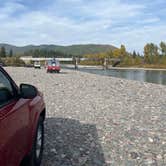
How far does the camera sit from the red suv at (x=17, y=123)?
3.55m

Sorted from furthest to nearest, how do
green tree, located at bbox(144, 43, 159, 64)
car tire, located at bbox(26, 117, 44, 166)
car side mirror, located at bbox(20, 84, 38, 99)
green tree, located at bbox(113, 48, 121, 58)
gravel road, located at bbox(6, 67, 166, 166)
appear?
1. green tree, located at bbox(113, 48, 121, 58)
2. green tree, located at bbox(144, 43, 159, 64)
3. gravel road, located at bbox(6, 67, 166, 166)
4. car tire, located at bbox(26, 117, 44, 166)
5. car side mirror, located at bbox(20, 84, 38, 99)

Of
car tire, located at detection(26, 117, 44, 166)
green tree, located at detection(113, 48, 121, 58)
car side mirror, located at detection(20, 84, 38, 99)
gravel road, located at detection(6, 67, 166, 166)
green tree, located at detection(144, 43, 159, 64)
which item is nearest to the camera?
car side mirror, located at detection(20, 84, 38, 99)

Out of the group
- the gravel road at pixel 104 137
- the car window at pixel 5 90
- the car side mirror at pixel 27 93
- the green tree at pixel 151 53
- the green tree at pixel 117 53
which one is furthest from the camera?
the green tree at pixel 117 53

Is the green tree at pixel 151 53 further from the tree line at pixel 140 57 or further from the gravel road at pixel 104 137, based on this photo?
the gravel road at pixel 104 137

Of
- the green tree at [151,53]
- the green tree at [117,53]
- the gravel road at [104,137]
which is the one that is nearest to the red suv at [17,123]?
the gravel road at [104,137]

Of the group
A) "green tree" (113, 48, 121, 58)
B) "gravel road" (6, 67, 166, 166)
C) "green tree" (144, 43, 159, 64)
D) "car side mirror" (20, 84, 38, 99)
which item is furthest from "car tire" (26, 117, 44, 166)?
"green tree" (113, 48, 121, 58)

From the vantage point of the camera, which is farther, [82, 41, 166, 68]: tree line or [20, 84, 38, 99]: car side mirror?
[82, 41, 166, 68]: tree line

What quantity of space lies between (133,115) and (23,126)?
289 inches

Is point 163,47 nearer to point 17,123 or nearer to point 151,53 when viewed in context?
point 151,53

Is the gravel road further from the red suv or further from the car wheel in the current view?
the red suv

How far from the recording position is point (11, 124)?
3773 mm

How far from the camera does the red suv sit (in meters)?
3.55

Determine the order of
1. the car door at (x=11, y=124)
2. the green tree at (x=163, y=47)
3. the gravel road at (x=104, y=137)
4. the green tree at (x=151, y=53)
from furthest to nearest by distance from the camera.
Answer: the green tree at (x=151, y=53)
the green tree at (x=163, y=47)
the gravel road at (x=104, y=137)
the car door at (x=11, y=124)

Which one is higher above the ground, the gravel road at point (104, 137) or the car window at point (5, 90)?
the car window at point (5, 90)
